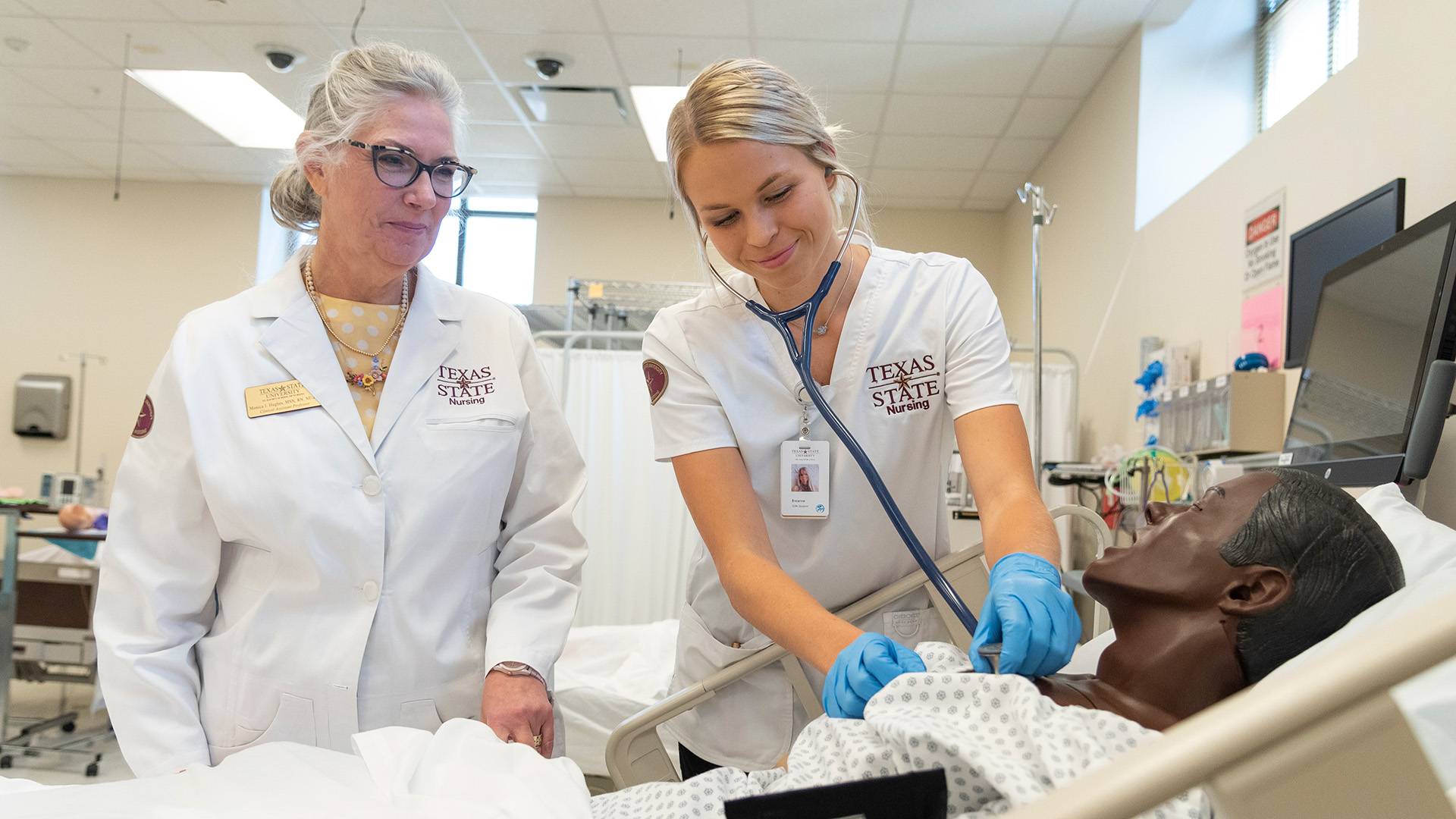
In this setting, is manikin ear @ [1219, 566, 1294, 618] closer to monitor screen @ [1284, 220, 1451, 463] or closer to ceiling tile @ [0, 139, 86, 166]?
monitor screen @ [1284, 220, 1451, 463]

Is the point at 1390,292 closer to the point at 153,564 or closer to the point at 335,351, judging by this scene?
the point at 335,351

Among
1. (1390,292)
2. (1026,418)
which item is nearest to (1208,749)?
(1390,292)

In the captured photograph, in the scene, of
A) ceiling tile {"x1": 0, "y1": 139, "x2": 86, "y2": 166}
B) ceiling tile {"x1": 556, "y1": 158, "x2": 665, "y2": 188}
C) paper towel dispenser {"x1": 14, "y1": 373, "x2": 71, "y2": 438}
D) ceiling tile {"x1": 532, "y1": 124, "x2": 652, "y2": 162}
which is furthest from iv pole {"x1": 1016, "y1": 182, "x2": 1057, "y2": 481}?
paper towel dispenser {"x1": 14, "y1": 373, "x2": 71, "y2": 438}

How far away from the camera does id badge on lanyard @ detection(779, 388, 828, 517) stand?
1.32 metres

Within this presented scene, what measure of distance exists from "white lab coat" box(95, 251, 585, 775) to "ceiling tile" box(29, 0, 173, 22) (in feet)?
12.9

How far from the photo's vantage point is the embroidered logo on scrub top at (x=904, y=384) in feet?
4.42

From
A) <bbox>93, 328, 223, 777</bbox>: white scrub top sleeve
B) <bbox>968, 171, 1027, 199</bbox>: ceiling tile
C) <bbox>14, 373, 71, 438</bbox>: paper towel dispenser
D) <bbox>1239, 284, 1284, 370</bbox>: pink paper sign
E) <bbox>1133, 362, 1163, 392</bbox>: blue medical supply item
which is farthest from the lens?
<bbox>14, 373, 71, 438</bbox>: paper towel dispenser

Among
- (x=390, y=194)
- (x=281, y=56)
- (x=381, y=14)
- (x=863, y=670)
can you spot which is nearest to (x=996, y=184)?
(x=381, y=14)

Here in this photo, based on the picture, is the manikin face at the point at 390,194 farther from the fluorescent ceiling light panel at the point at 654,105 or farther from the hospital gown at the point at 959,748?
the fluorescent ceiling light panel at the point at 654,105

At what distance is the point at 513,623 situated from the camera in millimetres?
1305

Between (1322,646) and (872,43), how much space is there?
4.00 meters

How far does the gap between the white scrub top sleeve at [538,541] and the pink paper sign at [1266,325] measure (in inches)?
97.4

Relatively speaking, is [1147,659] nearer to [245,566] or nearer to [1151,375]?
[245,566]

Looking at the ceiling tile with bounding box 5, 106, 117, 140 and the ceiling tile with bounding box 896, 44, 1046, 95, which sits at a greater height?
the ceiling tile with bounding box 896, 44, 1046, 95
